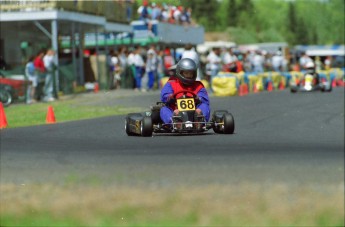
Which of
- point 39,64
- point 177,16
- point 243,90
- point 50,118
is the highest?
point 177,16

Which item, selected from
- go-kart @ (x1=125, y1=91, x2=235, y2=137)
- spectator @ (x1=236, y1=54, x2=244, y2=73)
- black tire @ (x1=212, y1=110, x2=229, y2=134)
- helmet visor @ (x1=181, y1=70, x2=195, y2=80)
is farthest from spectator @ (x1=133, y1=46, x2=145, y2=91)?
helmet visor @ (x1=181, y1=70, x2=195, y2=80)

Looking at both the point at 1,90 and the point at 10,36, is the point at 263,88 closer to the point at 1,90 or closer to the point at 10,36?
the point at 1,90

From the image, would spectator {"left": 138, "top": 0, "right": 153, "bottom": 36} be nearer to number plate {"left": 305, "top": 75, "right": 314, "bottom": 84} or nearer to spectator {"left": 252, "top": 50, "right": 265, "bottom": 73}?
number plate {"left": 305, "top": 75, "right": 314, "bottom": 84}

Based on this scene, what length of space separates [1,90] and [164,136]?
259 inches

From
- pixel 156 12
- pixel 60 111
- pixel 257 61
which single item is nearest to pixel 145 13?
pixel 156 12

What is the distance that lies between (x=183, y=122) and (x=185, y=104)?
0.29 metres

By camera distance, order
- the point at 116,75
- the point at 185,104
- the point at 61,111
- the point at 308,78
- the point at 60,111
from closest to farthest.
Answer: the point at 185,104 → the point at 116,75 → the point at 61,111 → the point at 60,111 → the point at 308,78

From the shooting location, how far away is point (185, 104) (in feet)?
39.5

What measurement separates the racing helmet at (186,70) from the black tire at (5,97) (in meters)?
5.34

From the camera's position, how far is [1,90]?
17391 mm

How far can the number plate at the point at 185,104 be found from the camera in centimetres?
1196

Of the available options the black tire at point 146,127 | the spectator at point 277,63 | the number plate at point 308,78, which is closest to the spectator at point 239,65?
the black tire at point 146,127

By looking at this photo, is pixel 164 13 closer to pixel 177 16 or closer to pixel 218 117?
pixel 177 16

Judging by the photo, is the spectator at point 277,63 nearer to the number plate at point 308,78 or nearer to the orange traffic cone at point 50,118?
the number plate at point 308,78
